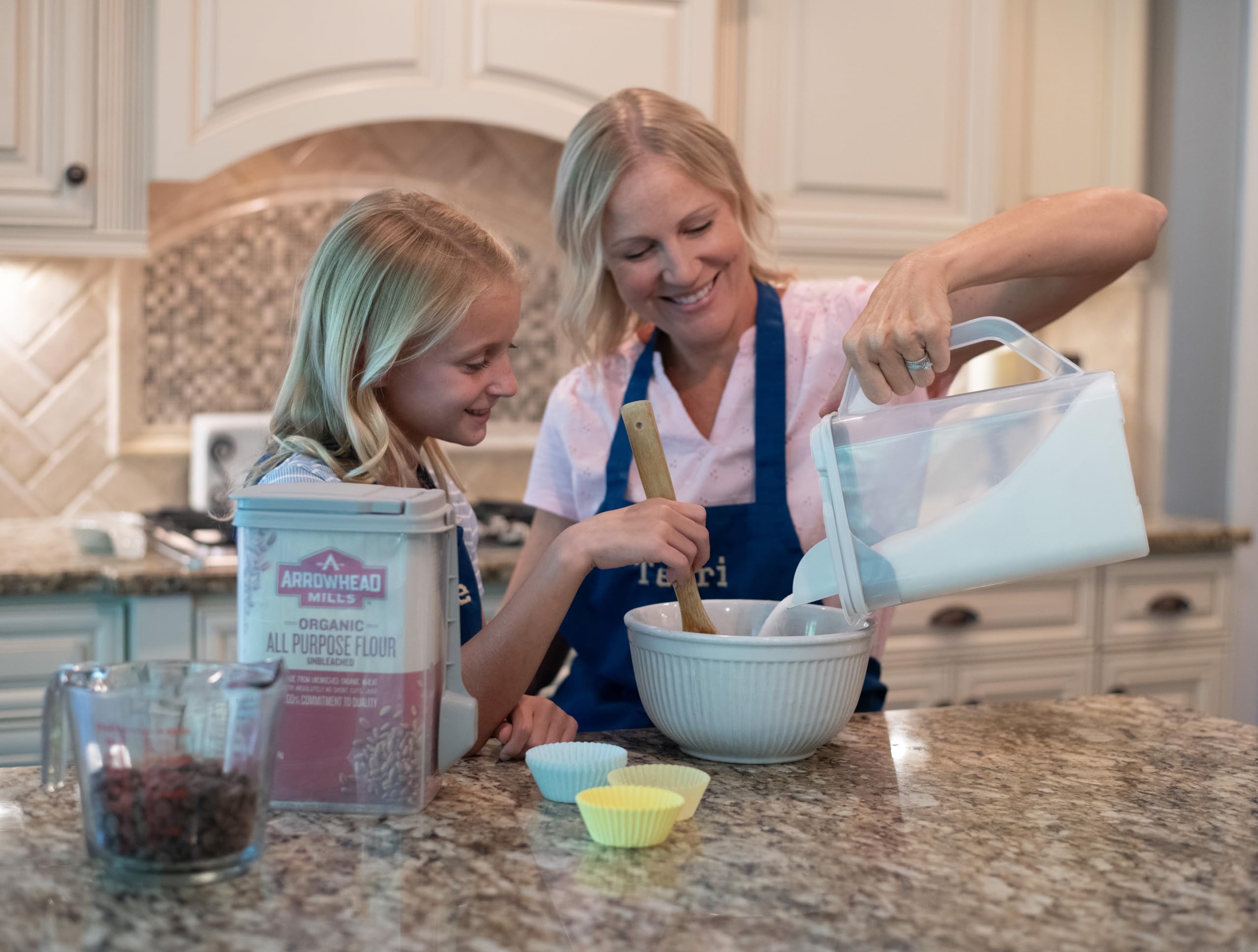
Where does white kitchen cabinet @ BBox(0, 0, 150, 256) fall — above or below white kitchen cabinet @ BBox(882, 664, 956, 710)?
above

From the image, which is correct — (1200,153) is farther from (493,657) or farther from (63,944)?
(63,944)

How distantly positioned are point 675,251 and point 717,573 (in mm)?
357

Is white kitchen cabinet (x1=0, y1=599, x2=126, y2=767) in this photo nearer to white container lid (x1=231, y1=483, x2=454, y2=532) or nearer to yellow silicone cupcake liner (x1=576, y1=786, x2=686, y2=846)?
white container lid (x1=231, y1=483, x2=454, y2=532)

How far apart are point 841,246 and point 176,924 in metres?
2.08

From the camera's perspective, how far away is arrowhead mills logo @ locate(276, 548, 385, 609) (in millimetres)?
771

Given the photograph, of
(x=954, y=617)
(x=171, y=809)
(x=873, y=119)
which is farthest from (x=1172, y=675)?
(x=171, y=809)

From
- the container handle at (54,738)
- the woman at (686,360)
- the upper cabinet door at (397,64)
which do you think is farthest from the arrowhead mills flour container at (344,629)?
the upper cabinet door at (397,64)

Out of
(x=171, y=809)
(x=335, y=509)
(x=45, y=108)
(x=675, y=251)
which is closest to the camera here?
(x=171, y=809)

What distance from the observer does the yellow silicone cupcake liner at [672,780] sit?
80 centimetres

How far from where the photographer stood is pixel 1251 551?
2.55m

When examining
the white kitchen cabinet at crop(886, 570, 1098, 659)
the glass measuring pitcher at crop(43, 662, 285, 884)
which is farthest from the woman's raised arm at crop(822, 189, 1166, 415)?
the white kitchen cabinet at crop(886, 570, 1098, 659)

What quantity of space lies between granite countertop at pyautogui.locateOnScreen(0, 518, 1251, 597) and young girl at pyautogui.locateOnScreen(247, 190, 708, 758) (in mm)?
800

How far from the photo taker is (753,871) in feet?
2.35

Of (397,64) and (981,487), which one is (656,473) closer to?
(981,487)
